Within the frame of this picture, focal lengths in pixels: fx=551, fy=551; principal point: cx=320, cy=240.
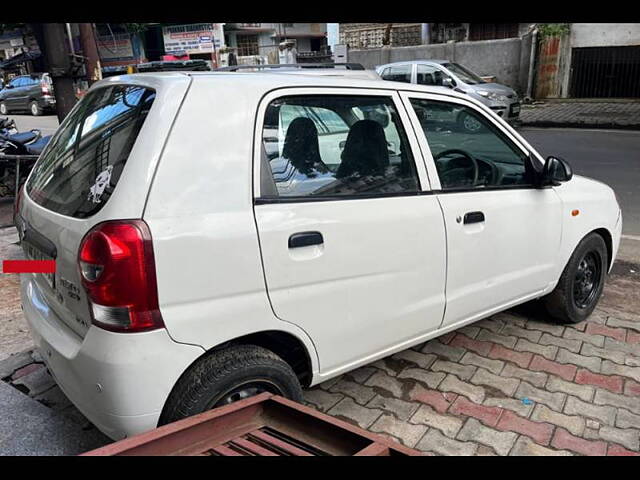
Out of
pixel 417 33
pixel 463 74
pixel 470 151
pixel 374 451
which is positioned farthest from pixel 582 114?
pixel 374 451

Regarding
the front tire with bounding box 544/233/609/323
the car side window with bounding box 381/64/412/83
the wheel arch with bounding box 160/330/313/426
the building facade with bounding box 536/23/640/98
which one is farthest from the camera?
the building facade with bounding box 536/23/640/98

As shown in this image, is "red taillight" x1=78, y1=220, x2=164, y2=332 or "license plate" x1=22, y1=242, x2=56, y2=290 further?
"license plate" x1=22, y1=242, x2=56, y2=290

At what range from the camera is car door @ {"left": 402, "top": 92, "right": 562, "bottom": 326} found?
301 cm

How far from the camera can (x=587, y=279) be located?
400 cm

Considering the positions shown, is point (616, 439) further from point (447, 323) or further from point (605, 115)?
point (605, 115)

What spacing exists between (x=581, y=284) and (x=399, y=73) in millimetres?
11635

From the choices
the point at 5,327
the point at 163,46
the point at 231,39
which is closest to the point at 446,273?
the point at 5,327

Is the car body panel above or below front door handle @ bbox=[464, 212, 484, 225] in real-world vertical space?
below

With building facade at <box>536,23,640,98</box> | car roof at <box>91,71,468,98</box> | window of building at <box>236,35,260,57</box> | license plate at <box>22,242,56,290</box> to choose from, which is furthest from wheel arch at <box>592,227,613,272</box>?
window of building at <box>236,35,260,57</box>

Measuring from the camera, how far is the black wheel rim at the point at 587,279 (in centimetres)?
391

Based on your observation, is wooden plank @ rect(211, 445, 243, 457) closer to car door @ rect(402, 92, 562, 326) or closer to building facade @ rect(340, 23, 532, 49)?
car door @ rect(402, 92, 562, 326)

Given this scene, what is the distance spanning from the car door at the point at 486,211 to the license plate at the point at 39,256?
1.90m

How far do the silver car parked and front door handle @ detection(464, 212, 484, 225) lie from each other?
11097mm

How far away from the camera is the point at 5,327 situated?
403 cm
